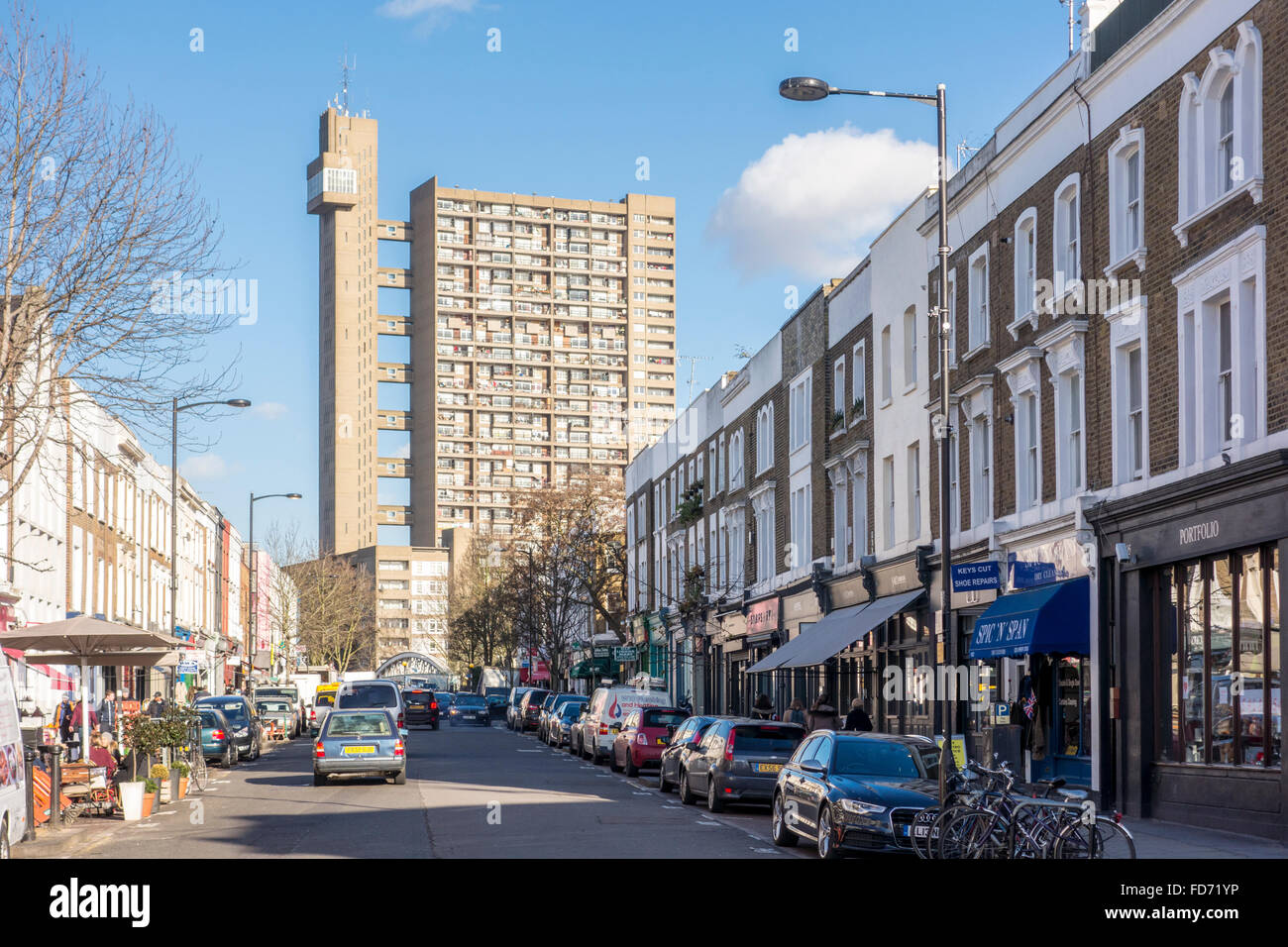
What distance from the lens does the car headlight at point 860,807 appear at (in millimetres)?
16578

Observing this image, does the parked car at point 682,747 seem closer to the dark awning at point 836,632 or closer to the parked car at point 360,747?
the parked car at point 360,747

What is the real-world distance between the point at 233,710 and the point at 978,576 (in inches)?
Result: 884

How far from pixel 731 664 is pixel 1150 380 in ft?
109

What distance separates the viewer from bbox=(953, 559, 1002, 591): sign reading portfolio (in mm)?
26672

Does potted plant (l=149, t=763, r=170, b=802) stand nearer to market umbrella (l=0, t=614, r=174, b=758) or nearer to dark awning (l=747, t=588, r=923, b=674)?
market umbrella (l=0, t=614, r=174, b=758)

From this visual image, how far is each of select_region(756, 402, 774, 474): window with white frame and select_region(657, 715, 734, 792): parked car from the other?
19555 millimetres

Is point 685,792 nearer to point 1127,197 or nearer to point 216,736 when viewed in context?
point 1127,197

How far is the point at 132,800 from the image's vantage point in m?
23.2

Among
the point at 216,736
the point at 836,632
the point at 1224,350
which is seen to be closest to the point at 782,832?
the point at 1224,350

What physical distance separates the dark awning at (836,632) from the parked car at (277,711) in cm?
2148

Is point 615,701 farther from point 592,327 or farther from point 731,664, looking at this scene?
point 592,327

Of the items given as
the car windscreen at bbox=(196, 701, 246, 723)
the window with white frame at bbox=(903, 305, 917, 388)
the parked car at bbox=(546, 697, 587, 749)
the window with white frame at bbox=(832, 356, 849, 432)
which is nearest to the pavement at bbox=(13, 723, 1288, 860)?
the car windscreen at bbox=(196, 701, 246, 723)

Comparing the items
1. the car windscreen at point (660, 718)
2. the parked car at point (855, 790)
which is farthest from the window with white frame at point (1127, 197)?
the car windscreen at point (660, 718)
